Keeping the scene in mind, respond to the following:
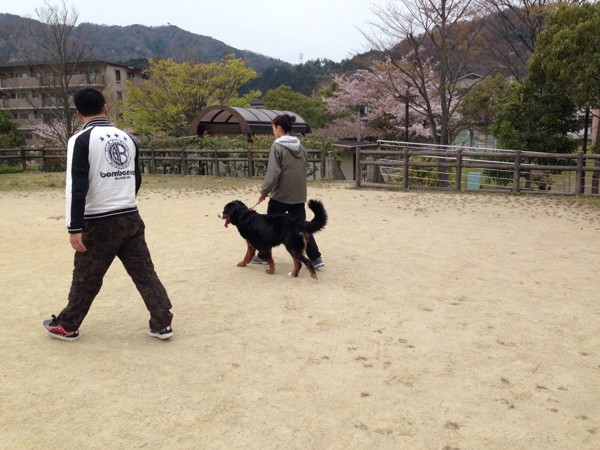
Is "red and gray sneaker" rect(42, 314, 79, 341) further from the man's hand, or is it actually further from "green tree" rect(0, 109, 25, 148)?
"green tree" rect(0, 109, 25, 148)

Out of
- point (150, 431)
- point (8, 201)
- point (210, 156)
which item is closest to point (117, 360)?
point (150, 431)

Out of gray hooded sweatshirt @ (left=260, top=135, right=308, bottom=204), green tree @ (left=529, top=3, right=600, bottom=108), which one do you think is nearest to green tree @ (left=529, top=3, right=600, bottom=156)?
green tree @ (left=529, top=3, right=600, bottom=108)

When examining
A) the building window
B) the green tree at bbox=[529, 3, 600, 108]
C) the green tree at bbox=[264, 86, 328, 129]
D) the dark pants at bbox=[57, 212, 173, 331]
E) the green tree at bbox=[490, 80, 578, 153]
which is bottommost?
the dark pants at bbox=[57, 212, 173, 331]

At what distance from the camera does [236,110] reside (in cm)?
1870

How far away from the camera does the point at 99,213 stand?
10.4ft

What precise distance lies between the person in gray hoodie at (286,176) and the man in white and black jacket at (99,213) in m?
1.76

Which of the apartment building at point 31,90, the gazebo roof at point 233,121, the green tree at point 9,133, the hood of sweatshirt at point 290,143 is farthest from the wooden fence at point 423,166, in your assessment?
the apartment building at point 31,90

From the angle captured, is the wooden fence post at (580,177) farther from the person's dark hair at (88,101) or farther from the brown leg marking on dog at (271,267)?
the person's dark hair at (88,101)

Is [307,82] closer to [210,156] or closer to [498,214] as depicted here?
[210,156]

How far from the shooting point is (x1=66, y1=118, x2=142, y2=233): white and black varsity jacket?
3.04m

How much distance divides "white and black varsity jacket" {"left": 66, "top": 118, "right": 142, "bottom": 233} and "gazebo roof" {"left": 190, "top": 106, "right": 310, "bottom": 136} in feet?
50.4

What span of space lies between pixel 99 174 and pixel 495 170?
40.3 ft

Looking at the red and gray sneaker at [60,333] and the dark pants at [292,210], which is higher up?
the dark pants at [292,210]

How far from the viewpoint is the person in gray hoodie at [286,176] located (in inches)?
194
